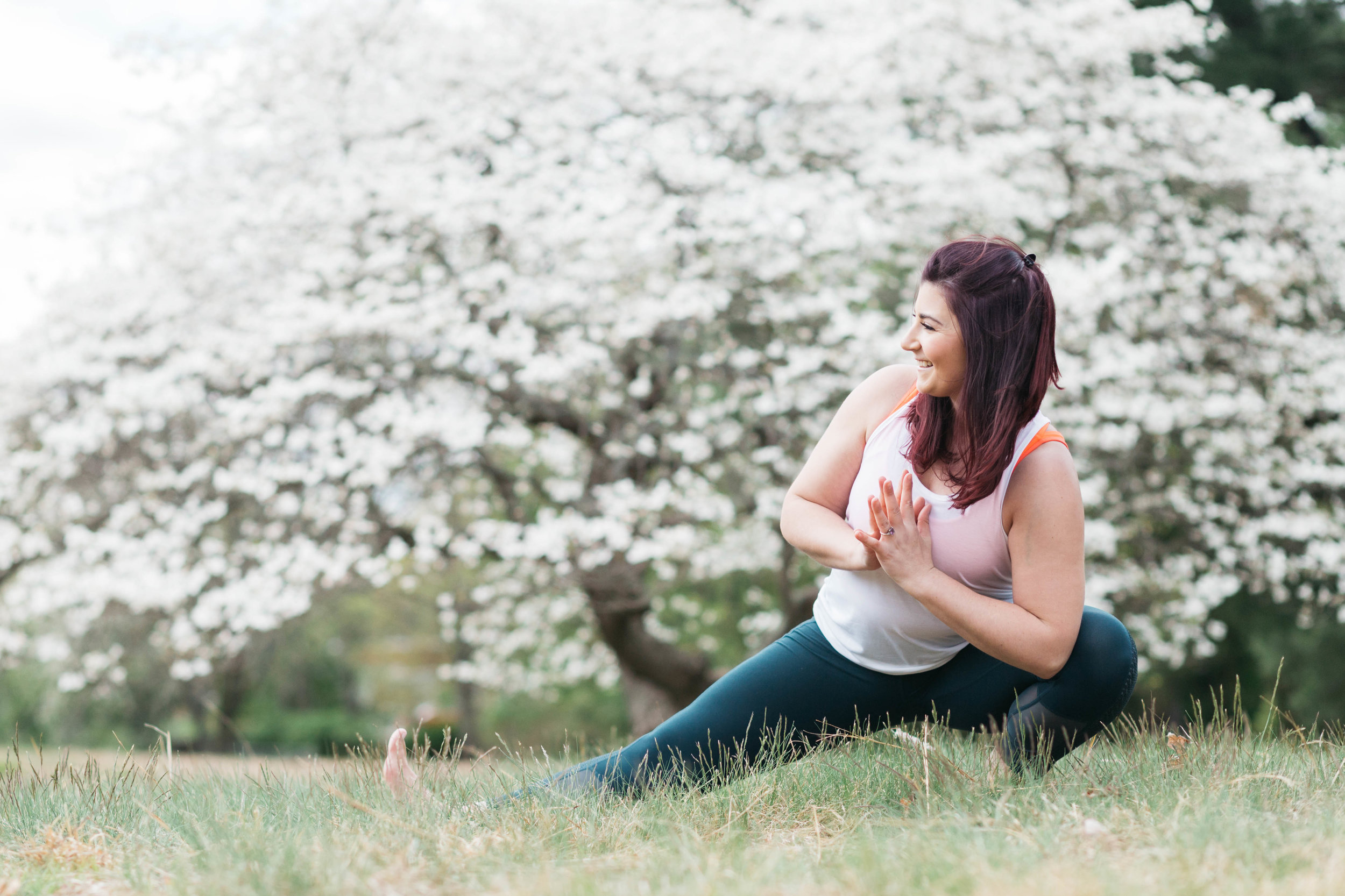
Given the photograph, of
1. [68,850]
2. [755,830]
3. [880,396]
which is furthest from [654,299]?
[68,850]

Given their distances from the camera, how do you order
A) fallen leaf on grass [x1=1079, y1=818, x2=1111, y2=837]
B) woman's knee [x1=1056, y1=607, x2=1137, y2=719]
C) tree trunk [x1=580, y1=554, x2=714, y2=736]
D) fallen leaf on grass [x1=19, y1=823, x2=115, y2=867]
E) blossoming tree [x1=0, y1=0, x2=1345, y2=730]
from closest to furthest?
fallen leaf on grass [x1=1079, y1=818, x2=1111, y2=837] → fallen leaf on grass [x1=19, y1=823, x2=115, y2=867] → woman's knee [x1=1056, y1=607, x2=1137, y2=719] → blossoming tree [x1=0, y1=0, x2=1345, y2=730] → tree trunk [x1=580, y1=554, x2=714, y2=736]

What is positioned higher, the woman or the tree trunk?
the woman

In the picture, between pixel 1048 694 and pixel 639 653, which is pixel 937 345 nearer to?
pixel 1048 694

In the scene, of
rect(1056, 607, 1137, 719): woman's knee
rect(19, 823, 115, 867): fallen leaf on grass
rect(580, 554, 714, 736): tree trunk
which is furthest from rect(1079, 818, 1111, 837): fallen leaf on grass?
rect(580, 554, 714, 736): tree trunk

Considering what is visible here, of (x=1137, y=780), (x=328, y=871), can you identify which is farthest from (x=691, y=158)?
(x=328, y=871)

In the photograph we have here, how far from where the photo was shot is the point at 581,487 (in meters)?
7.24

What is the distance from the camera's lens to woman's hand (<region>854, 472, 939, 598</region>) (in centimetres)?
207

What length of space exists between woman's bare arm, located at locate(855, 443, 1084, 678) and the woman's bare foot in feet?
3.95

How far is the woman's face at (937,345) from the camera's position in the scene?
7.08 ft

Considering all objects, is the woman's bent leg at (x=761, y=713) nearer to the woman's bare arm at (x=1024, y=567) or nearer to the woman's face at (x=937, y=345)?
the woman's bare arm at (x=1024, y=567)

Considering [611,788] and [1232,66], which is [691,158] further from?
[1232,66]

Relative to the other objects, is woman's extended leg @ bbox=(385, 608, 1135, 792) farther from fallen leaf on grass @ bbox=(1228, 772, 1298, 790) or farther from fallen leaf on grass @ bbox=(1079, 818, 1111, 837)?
fallen leaf on grass @ bbox=(1079, 818, 1111, 837)

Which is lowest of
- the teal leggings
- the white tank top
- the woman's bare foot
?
the woman's bare foot

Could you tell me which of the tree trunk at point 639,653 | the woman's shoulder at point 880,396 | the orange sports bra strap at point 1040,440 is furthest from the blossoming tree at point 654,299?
the orange sports bra strap at point 1040,440
